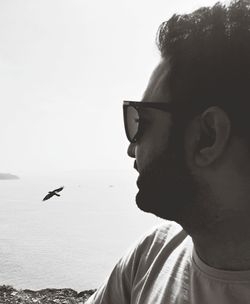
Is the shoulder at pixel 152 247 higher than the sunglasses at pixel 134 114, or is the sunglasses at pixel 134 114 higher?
the sunglasses at pixel 134 114

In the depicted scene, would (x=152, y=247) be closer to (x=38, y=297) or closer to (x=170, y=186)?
(x=170, y=186)

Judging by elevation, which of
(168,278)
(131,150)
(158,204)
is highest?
(131,150)

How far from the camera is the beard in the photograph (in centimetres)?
176

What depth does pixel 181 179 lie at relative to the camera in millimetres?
1774

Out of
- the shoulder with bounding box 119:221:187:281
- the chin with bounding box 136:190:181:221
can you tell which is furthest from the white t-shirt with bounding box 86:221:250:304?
the chin with bounding box 136:190:181:221

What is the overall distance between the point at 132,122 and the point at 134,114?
0.05 meters

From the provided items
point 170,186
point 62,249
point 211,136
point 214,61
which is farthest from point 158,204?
point 62,249

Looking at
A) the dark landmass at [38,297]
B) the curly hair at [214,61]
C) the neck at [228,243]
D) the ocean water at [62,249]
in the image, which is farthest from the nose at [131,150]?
the ocean water at [62,249]

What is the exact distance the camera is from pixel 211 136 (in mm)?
1733

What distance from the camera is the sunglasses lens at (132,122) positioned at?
1.98m

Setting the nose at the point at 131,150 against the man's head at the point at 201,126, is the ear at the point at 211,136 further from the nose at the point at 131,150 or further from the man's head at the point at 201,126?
the nose at the point at 131,150

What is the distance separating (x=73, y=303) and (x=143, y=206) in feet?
29.2

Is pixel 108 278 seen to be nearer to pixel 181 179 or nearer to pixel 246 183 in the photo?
pixel 181 179

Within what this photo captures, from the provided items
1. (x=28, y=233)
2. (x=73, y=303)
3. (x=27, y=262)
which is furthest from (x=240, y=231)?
(x=28, y=233)
